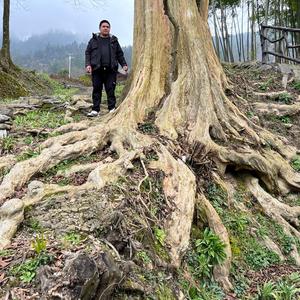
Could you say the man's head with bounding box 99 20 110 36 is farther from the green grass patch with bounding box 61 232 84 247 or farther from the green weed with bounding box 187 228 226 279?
the green grass patch with bounding box 61 232 84 247

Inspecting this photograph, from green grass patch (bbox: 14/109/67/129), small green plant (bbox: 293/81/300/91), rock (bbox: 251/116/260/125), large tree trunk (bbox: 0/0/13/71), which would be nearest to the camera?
green grass patch (bbox: 14/109/67/129)

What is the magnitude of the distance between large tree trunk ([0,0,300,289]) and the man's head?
674 millimetres

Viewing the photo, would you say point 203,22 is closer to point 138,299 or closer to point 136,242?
point 136,242

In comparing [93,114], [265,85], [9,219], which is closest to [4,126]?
[93,114]

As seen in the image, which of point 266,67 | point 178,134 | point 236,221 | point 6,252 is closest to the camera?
point 6,252

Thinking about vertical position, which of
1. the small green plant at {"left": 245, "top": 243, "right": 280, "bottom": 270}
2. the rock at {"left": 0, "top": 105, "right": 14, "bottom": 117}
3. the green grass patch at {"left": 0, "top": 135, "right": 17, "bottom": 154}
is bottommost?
the small green plant at {"left": 245, "top": 243, "right": 280, "bottom": 270}

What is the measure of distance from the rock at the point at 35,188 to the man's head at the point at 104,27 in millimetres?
3962

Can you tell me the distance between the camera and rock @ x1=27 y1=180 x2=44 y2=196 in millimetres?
4234

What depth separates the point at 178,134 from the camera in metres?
6.32

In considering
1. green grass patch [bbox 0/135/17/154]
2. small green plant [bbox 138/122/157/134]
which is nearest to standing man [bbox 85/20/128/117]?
small green plant [bbox 138/122/157/134]

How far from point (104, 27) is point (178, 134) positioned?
2604mm

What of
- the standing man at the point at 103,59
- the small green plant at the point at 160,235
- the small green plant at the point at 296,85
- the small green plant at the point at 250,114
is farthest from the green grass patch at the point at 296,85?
the small green plant at the point at 160,235

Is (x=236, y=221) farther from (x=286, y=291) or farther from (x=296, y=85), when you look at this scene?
(x=296, y=85)

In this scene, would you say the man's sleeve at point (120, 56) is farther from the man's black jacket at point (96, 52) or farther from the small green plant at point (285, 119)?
the small green plant at point (285, 119)
